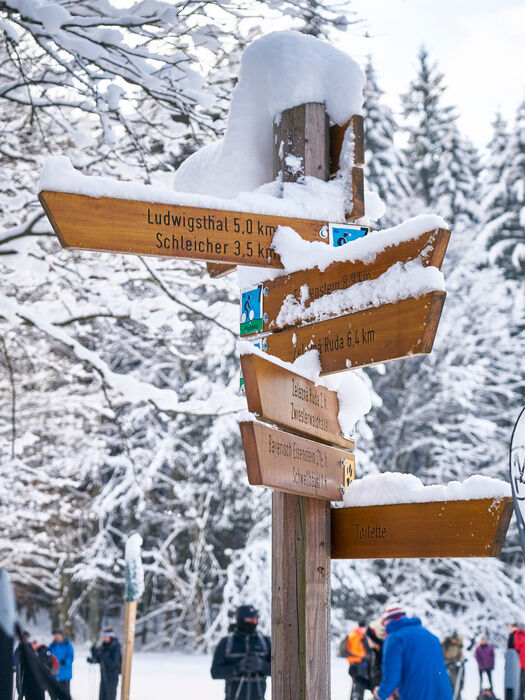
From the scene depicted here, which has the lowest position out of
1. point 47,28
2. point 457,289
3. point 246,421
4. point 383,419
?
point 246,421

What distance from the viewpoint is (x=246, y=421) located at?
2297 mm

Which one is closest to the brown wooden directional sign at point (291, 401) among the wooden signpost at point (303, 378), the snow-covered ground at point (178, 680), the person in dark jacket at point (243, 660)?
the wooden signpost at point (303, 378)

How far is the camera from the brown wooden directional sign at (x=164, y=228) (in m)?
2.47

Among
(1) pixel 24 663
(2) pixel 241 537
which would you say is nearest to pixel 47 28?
(1) pixel 24 663

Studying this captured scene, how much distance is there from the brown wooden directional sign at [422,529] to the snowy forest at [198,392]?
10.8 ft

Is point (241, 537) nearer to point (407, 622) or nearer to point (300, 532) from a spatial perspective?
point (407, 622)

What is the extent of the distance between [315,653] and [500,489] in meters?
0.87

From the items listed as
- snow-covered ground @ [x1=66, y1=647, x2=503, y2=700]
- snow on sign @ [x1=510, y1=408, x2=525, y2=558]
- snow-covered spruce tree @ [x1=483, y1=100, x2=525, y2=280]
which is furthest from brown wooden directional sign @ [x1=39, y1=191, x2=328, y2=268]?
snow-covered spruce tree @ [x1=483, y1=100, x2=525, y2=280]

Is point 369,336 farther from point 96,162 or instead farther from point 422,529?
point 96,162

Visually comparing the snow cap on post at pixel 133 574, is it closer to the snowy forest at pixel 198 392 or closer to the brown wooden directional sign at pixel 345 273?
the snowy forest at pixel 198 392

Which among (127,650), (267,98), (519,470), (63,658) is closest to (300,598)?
(519,470)

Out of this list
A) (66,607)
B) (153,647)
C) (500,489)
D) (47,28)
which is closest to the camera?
(500,489)

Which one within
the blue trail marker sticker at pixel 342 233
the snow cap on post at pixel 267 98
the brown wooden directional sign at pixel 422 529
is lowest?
the brown wooden directional sign at pixel 422 529

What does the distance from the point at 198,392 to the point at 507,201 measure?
10205 millimetres
